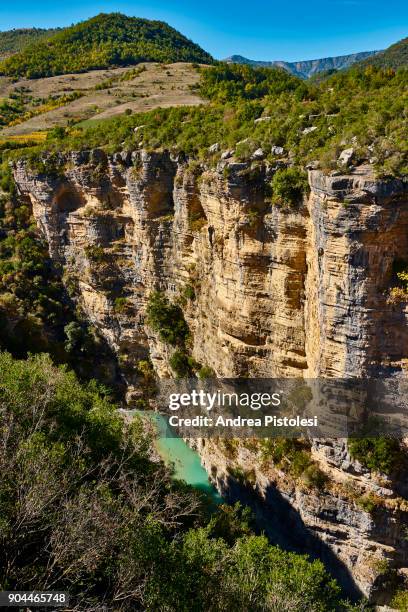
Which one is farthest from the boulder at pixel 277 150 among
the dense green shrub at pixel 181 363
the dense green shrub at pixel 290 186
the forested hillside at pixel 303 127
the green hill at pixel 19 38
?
the green hill at pixel 19 38

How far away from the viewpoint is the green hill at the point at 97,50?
4850 cm

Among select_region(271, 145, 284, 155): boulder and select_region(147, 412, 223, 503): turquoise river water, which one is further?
select_region(147, 412, 223, 503): turquoise river water

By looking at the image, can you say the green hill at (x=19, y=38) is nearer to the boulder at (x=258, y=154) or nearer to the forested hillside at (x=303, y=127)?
the forested hillside at (x=303, y=127)

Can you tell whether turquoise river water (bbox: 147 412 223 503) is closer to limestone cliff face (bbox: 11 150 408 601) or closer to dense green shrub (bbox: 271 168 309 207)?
limestone cliff face (bbox: 11 150 408 601)

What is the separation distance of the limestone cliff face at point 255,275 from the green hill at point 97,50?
2902 centimetres

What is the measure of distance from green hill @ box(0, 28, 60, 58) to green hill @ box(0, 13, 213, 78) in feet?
54.4

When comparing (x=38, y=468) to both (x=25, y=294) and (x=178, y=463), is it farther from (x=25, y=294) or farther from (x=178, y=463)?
(x=25, y=294)

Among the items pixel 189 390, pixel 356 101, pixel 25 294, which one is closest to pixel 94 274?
pixel 25 294

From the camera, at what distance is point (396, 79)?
58.4 ft

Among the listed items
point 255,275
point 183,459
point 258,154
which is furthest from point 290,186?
point 183,459

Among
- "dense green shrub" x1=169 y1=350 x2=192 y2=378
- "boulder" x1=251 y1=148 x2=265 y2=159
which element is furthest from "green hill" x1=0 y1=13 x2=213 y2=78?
"boulder" x1=251 y1=148 x2=265 y2=159

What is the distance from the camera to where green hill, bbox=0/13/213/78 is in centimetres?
4850

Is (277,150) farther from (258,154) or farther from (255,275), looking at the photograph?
(255,275)

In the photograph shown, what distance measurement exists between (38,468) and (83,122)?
30.8 metres
